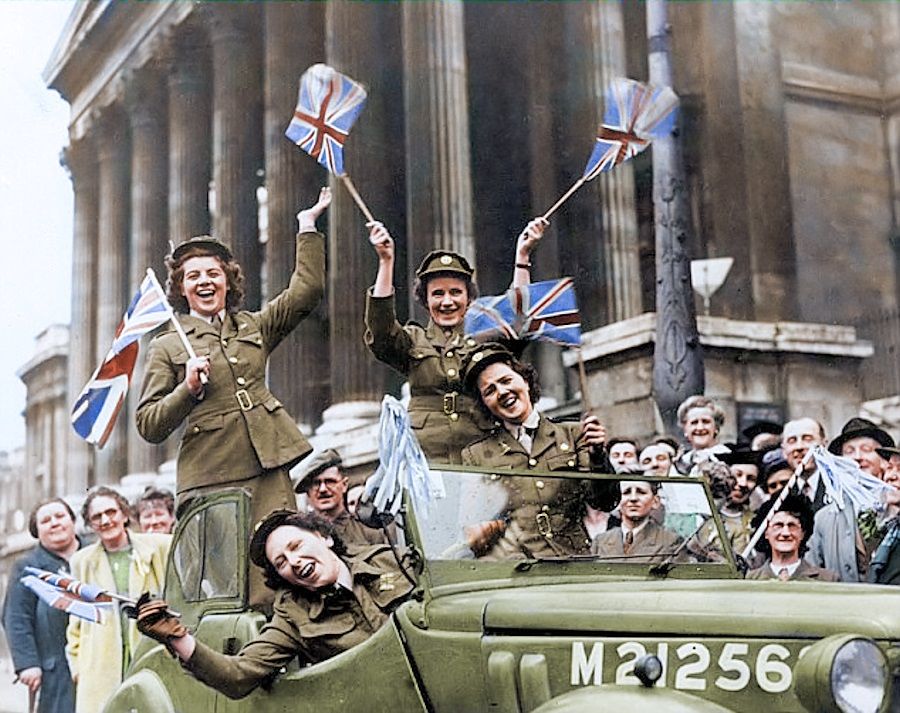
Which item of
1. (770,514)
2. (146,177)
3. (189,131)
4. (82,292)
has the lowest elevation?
(770,514)

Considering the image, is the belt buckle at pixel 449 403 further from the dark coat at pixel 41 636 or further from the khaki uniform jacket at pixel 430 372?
the dark coat at pixel 41 636

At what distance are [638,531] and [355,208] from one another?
8.14m

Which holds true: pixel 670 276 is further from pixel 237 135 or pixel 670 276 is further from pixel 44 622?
pixel 237 135

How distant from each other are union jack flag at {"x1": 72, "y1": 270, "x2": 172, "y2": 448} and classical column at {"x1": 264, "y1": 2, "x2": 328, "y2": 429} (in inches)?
260

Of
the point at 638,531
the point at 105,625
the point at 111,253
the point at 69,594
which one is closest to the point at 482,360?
the point at 638,531

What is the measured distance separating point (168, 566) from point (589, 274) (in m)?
7.14

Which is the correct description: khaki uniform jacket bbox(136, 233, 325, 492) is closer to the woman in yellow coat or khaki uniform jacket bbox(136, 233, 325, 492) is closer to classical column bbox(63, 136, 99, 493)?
the woman in yellow coat

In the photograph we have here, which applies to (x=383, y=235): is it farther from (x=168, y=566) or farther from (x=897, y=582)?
(x=897, y=582)

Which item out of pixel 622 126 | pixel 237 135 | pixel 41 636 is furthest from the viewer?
pixel 237 135

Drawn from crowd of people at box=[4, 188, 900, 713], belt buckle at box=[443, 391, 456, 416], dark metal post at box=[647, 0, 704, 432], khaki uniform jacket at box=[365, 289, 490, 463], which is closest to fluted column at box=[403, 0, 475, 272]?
dark metal post at box=[647, 0, 704, 432]

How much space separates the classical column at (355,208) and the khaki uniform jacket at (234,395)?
620cm

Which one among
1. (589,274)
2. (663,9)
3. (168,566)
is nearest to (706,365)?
(589,274)

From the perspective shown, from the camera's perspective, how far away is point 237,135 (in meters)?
13.3

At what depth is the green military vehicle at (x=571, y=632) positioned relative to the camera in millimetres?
3416
